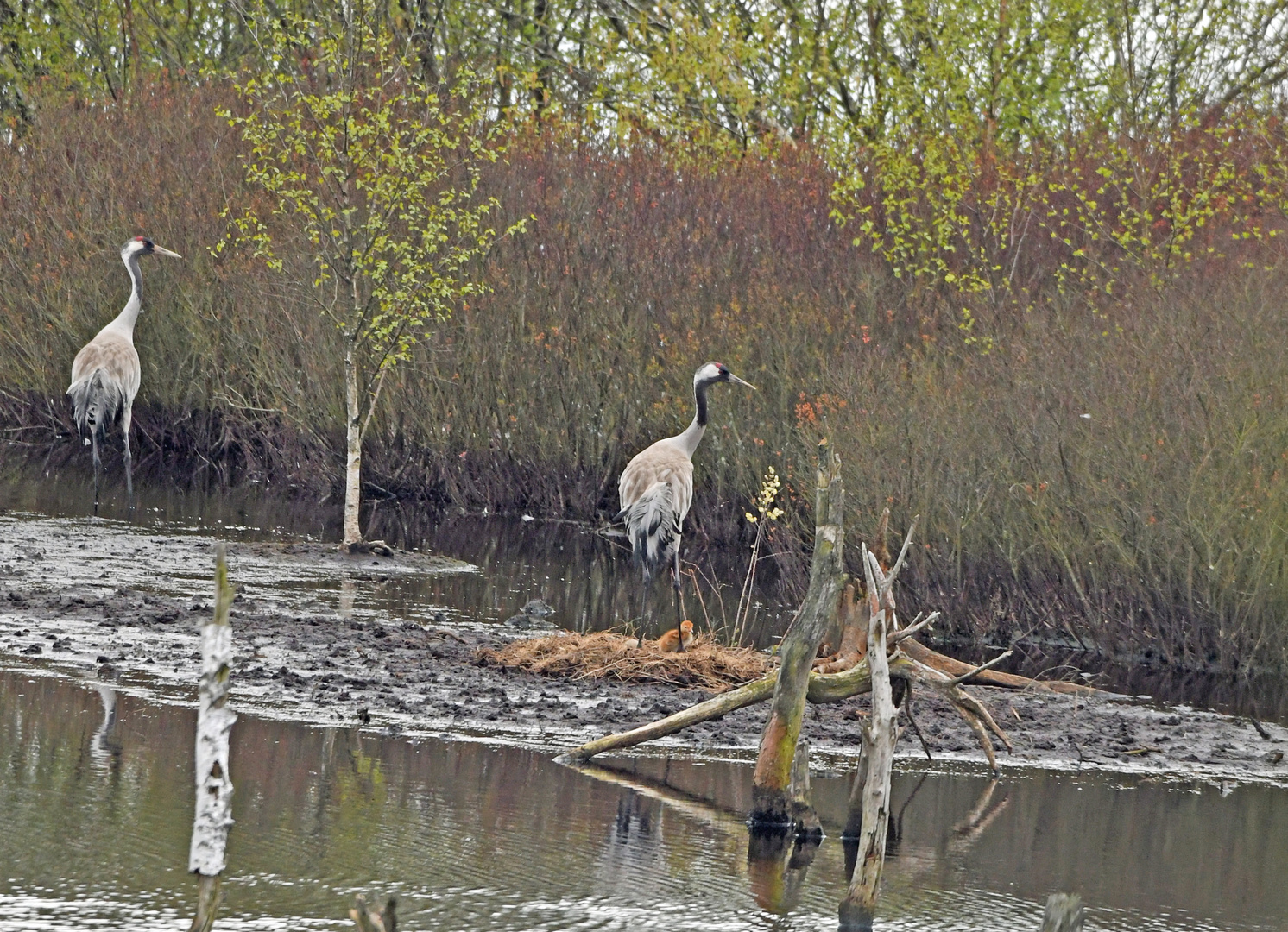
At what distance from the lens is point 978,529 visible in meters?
15.9

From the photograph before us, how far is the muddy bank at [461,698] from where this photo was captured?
33.8 ft

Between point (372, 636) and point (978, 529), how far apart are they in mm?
5590

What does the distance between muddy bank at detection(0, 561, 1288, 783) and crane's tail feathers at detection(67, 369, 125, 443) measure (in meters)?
7.83

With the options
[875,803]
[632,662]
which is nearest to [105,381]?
[632,662]

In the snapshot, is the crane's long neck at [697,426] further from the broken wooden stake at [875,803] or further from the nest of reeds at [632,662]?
the broken wooden stake at [875,803]

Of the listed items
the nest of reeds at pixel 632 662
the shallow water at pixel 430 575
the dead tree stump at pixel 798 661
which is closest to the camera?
the dead tree stump at pixel 798 661

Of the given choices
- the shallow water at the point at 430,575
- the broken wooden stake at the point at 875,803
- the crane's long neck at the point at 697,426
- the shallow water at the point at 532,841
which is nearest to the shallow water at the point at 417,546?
the shallow water at the point at 430,575

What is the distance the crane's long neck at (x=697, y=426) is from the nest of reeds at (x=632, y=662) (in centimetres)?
344

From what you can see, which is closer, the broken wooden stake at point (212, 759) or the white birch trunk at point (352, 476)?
the broken wooden stake at point (212, 759)

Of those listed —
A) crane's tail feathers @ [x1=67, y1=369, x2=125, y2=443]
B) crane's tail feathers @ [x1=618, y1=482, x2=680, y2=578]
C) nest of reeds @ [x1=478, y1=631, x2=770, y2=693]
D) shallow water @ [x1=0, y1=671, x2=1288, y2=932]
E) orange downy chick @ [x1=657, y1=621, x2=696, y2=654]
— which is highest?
crane's tail feathers @ [x1=67, y1=369, x2=125, y2=443]

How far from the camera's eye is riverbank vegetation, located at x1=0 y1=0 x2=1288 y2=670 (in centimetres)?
1534

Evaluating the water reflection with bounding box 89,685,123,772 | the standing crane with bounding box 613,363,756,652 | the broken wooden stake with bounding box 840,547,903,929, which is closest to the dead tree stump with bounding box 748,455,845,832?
the broken wooden stake with bounding box 840,547,903,929

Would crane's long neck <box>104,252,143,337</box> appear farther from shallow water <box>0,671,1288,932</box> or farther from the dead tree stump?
the dead tree stump

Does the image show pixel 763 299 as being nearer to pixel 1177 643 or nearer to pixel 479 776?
pixel 1177 643
